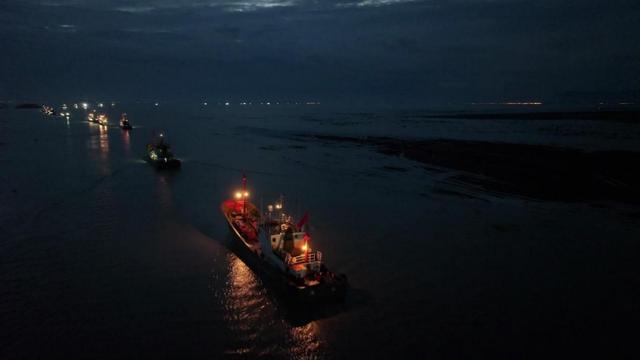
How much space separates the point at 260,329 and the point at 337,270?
7952mm

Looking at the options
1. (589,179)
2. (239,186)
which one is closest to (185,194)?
(239,186)

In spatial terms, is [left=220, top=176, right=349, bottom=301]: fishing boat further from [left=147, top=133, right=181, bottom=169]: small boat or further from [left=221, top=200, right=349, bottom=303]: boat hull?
[left=147, top=133, right=181, bottom=169]: small boat

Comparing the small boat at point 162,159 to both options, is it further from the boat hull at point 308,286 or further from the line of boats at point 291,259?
the boat hull at point 308,286

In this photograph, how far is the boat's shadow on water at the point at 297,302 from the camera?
2202 centimetres

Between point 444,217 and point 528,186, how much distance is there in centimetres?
1816

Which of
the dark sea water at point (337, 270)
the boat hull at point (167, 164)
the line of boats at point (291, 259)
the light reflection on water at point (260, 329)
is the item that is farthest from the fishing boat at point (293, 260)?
the boat hull at point (167, 164)

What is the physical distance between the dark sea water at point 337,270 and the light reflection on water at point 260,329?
0.08m

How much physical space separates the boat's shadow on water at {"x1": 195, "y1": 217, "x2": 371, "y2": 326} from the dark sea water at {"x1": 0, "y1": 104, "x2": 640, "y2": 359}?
0.12m

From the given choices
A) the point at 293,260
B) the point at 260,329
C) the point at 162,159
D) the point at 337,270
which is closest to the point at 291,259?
the point at 293,260

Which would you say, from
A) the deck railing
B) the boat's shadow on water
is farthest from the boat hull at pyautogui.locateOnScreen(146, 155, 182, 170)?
the deck railing

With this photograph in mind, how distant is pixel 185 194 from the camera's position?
163 feet

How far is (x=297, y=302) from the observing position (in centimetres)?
2223

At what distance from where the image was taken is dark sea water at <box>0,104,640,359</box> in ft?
65.3

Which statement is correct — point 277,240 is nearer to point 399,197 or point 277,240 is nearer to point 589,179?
point 399,197
